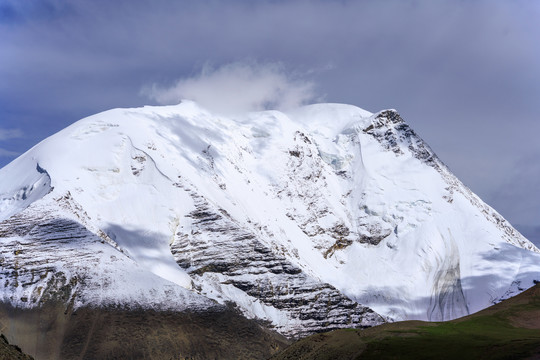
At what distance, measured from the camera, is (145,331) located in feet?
575

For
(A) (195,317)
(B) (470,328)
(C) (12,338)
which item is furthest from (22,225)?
(B) (470,328)

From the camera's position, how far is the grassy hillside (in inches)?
2805

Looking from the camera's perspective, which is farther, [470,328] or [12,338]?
[12,338]

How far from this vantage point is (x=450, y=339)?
78.7m

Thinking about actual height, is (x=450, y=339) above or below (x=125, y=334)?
below

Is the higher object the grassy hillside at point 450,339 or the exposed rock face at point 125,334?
the exposed rock face at point 125,334

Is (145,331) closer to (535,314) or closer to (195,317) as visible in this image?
(195,317)

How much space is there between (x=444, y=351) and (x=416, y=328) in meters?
14.1

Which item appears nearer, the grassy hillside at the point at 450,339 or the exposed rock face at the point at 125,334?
the grassy hillside at the point at 450,339

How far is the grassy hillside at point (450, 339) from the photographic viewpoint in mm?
71250

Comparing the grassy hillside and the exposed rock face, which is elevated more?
the exposed rock face

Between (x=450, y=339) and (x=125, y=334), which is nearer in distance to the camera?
(x=450, y=339)

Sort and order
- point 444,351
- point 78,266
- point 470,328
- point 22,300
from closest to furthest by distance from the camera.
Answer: point 444,351 < point 470,328 < point 22,300 < point 78,266

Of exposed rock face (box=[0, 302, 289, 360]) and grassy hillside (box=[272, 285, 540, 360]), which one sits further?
exposed rock face (box=[0, 302, 289, 360])
